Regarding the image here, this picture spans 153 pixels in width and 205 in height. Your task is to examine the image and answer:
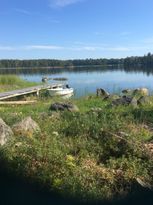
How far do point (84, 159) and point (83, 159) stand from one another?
27 millimetres

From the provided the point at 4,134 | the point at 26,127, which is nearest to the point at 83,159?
the point at 4,134

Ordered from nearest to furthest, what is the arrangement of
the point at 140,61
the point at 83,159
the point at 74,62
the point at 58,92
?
the point at 83,159
the point at 58,92
the point at 140,61
the point at 74,62

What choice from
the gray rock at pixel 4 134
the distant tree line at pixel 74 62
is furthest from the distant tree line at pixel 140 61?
the gray rock at pixel 4 134

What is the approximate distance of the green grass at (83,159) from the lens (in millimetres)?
7564

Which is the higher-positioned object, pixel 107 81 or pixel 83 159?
pixel 83 159

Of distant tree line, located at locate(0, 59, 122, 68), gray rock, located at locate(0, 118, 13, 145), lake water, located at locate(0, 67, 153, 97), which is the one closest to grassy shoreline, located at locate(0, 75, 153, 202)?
gray rock, located at locate(0, 118, 13, 145)

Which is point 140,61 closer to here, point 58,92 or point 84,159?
point 58,92

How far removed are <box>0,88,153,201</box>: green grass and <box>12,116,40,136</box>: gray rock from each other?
0.27 meters

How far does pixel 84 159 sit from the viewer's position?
8.70 m

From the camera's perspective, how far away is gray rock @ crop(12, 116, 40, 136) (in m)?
10.4

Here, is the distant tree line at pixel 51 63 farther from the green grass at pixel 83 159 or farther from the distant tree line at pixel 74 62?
the green grass at pixel 83 159

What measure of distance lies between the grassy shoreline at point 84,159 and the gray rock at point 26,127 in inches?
8.8

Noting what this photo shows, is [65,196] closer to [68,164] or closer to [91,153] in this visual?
[68,164]

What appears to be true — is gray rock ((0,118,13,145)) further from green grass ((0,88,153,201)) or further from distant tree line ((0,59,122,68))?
distant tree line ((0,59,122,68))
